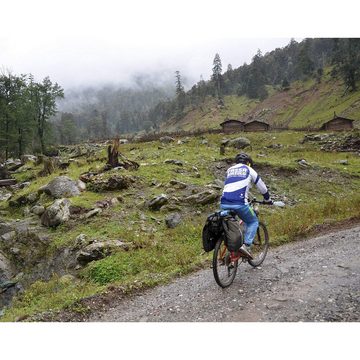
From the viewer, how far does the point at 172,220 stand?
13.9m

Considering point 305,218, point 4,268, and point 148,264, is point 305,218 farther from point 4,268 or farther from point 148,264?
point 4,268

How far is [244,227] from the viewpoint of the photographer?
841 centimetres

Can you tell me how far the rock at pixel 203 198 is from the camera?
52.2 feet

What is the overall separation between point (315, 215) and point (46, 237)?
1022cm

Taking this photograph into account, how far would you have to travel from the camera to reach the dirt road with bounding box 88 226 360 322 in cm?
625

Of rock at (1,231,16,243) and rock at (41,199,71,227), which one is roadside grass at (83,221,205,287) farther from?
rock at (1,231,16,243)

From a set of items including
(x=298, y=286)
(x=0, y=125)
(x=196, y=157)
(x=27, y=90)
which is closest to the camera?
(x=298, y=286)

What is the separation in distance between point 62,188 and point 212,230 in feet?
38.3

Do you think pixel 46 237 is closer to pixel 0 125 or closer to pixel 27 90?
pixel 0 125

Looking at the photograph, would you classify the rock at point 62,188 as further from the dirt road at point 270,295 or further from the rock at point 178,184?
the dirt road at point 270,295

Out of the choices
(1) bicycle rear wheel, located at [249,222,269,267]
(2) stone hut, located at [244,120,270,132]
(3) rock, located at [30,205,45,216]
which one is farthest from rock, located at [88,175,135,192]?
(2) stone hut, located at [244,120,270,132]

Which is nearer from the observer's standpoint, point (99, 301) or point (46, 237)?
point (99, 301)

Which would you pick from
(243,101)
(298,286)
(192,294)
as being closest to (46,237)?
(192,294)

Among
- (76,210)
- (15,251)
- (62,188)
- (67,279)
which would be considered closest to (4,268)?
(15,251)
